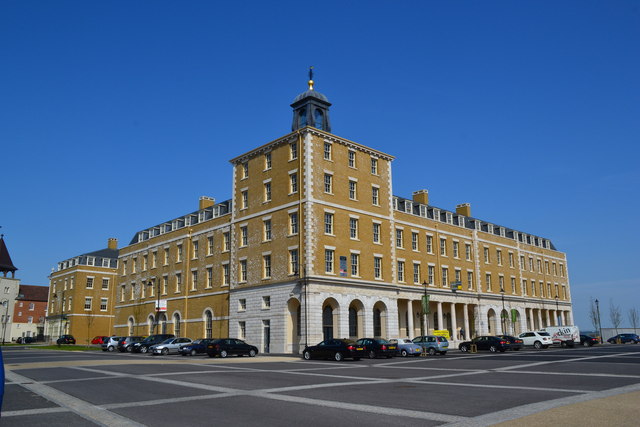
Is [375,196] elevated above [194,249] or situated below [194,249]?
above

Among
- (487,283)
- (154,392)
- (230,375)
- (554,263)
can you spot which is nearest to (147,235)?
(487,283)

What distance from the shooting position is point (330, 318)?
42.4m

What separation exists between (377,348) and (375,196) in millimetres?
17640

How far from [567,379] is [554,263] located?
68.6m

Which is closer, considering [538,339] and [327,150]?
[327,150]

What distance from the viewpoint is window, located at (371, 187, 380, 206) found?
4720 cm

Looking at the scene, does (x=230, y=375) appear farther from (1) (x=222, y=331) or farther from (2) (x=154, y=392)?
(1) (x=222, y=331)

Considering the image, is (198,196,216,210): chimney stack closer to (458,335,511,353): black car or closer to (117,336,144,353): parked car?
(117,336,144,353): parked car

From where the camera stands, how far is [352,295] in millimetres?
42594

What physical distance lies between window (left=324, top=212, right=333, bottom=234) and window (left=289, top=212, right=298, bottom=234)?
94.0 inches

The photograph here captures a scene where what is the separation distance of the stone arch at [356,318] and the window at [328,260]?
4.16 meters

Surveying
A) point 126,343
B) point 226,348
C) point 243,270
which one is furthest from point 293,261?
point 126,343

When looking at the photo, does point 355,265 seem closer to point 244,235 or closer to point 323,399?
point 244,235

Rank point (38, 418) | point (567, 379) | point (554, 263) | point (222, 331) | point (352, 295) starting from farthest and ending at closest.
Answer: point (554, 263)
point (222, 331)
point (352, 295)
point (567, 379)
point (38, 418)
